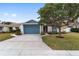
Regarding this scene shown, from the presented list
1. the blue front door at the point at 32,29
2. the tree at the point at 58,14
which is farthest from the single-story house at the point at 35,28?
the tree at the point at 58,14

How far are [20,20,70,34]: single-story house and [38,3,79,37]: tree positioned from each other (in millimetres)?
164

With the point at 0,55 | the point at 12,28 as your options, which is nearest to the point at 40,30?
the point at 12,28

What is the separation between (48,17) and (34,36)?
78 centimetres

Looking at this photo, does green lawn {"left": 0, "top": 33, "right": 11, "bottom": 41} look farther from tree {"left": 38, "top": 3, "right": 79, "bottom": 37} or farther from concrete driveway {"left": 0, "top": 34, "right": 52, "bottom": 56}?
tree {"left": 38, "top": 3, "right": 79, "bottom": 37}

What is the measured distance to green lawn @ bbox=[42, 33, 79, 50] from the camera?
516 cm

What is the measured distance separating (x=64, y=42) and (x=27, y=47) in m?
1.14

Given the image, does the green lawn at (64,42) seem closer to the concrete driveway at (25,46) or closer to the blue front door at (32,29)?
the concrete driveway at (25,46)

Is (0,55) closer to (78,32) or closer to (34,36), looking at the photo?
(34,36)

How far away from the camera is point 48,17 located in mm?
5574

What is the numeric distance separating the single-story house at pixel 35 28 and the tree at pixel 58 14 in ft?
0.54

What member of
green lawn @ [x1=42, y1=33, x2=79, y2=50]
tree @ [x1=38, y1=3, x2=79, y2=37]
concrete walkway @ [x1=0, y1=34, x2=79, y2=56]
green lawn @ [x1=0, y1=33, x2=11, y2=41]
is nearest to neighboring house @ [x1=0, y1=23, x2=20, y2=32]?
green lawn @ [x1=0, y1=33, x2=11, y2=41]

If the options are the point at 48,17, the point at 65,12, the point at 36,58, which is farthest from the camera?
the point at 48,17

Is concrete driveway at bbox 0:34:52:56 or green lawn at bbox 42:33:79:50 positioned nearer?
concrete driveway at bbox 0:34:52:56

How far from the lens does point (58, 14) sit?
5.25 m
